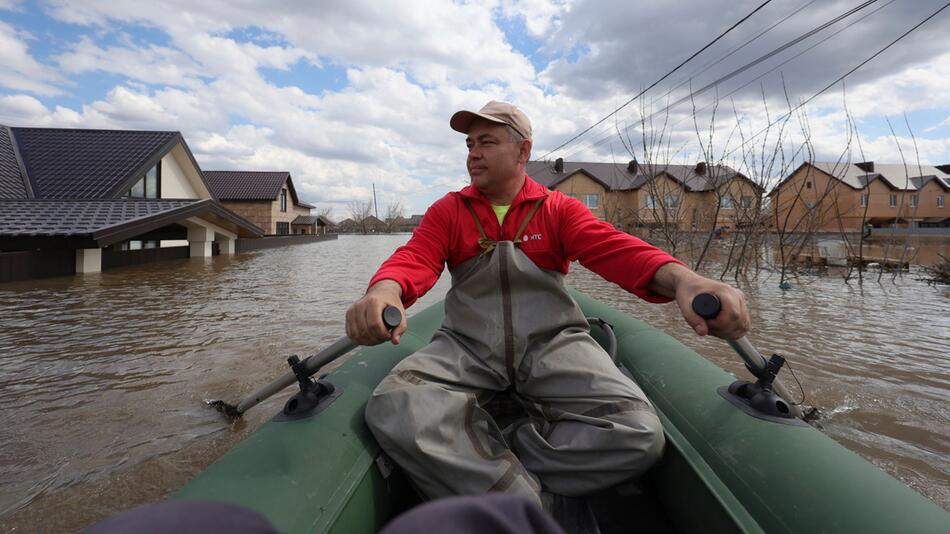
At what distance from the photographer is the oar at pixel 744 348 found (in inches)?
42.3

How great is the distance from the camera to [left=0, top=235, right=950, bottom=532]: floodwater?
2.08m

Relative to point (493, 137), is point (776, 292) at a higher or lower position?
lower

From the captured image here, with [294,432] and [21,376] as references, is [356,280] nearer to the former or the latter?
[21,376]

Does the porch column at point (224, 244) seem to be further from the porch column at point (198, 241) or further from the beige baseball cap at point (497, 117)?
the beige baseball cap at point (497, 117)

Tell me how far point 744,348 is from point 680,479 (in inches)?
16.2

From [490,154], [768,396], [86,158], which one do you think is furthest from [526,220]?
[86,158]

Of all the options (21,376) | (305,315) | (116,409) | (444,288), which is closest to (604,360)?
(116,409)

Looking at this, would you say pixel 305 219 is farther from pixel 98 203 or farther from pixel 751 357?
pixel 751 357

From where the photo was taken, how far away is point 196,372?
3.48m

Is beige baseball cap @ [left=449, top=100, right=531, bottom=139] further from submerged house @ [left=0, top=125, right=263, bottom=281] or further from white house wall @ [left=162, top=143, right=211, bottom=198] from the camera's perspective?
white house wall @ [left=162, top=143, right=211, bottom=198]

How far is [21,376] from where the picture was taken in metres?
3.33

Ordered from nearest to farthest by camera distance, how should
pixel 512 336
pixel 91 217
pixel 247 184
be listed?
pixel 512 336 < pixel 91 217 < pixel 247 184

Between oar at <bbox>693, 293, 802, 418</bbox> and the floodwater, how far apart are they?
1310 mm

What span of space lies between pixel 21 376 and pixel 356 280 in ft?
21.5
